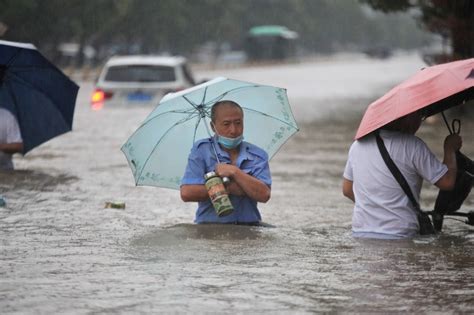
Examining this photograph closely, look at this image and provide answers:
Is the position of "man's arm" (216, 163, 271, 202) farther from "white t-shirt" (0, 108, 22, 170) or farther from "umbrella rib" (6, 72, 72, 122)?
"white t-shirt" (0, 108, 22, 170)

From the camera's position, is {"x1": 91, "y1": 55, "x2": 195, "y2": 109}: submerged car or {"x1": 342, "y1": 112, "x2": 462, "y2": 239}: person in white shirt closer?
{"x1": 342, "y1": 112, "x2": 462, "y2": 239}: person in white shirt

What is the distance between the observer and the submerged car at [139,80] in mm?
24297

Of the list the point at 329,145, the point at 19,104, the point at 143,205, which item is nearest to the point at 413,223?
the point at 143,205

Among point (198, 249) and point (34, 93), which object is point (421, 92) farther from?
point (34, 93)

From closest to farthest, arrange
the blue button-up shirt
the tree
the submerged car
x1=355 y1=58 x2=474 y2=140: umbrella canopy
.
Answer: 1. x1=355 y1=58 x2=474 y2=140: umbrella canopy
2. the blue button-up shirt
3. the submerged car
4. the tree

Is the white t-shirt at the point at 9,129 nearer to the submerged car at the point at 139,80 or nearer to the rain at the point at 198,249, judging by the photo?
the rain at the point at 198,249

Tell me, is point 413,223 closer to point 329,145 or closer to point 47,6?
point 329,145

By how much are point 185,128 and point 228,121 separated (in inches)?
46.0

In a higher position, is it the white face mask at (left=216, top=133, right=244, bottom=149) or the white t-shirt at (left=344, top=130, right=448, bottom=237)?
the white face mask at (left=216, top=133, right=244, bottom=149)

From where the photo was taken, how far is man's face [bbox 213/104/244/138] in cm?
898

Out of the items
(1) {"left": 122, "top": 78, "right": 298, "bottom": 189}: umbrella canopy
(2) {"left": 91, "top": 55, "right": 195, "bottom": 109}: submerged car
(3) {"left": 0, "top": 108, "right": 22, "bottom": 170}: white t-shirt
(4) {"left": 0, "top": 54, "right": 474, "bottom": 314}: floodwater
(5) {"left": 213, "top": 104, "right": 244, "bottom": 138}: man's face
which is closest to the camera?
(4) {"left": 0, "top": 54, "right": 474, "bottom": 314}: floodwater

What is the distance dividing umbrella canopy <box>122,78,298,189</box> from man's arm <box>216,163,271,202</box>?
113 centimetres

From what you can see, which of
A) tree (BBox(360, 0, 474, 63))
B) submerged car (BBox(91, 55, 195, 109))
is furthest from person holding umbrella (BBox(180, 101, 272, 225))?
tree (BBox(360, 0, 474, 63))

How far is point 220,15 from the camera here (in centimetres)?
11650
